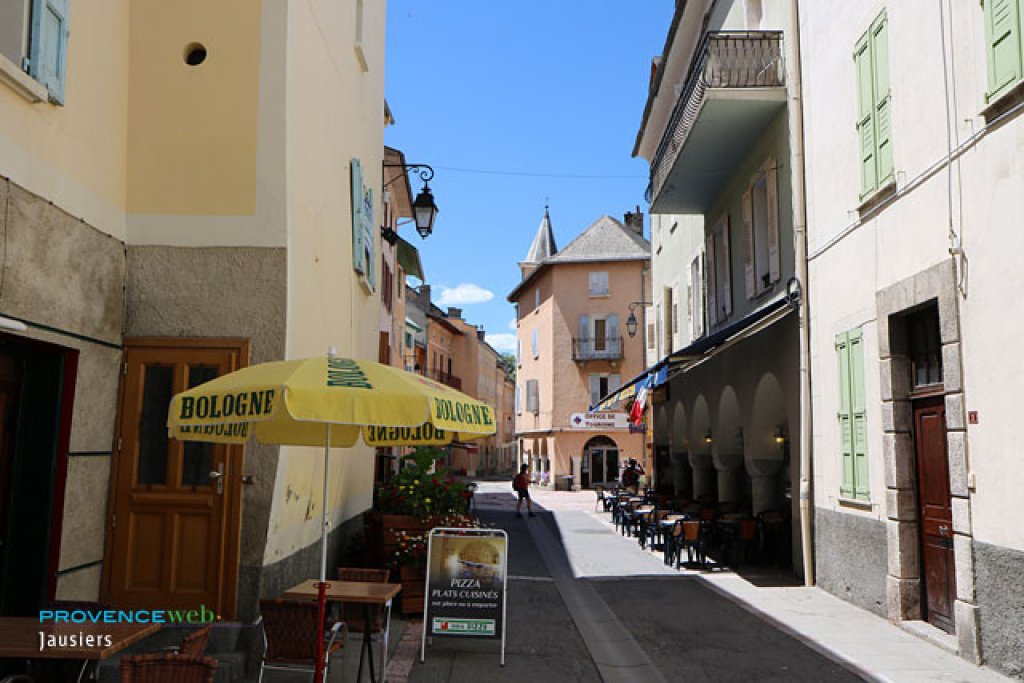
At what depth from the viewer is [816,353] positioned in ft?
37.5

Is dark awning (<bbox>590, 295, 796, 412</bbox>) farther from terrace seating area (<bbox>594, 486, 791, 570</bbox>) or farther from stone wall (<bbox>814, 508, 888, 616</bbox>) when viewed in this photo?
stone wall (<bbox>814, 508, 888, 616</bbox>)

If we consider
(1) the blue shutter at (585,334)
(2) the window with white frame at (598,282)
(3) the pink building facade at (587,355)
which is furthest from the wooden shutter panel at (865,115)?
(2) the window with white frame at (598,282)

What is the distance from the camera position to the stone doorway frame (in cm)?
738

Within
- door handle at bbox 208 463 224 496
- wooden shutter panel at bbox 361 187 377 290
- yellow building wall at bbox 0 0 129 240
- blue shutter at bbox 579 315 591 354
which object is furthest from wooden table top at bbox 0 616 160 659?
blue shutter at bbox 579 315 591 354

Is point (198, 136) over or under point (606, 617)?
over

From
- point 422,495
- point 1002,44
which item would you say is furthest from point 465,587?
point 1002,44

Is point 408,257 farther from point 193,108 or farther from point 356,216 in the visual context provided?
point 193,108

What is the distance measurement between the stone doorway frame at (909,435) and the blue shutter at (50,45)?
726cm

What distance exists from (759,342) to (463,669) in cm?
866

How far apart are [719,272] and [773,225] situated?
391cm

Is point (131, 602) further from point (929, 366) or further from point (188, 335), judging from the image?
point (929, 366)

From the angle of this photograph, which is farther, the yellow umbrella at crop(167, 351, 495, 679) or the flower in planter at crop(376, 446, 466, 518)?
the flower in planter at crop(376, 446, 466, 518)

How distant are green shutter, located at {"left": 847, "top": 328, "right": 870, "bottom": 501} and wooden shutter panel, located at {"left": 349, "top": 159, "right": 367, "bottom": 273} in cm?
594

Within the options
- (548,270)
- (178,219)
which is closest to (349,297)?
(178,219)
